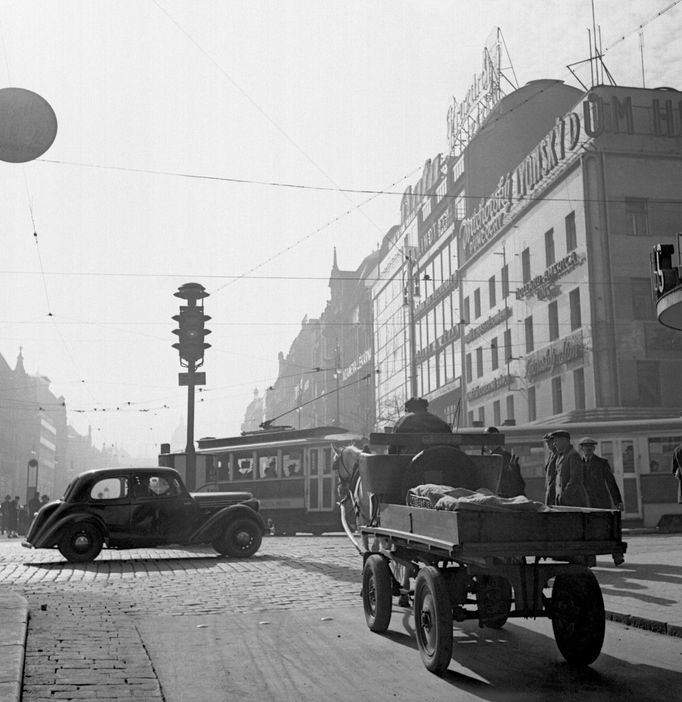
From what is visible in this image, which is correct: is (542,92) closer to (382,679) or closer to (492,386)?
(492,386)

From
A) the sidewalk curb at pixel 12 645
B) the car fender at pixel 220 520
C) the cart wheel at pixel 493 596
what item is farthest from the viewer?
the car fender at pixel 220 520

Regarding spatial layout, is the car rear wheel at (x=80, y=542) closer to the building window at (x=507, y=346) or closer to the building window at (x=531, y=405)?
the building window at (x=531, y=405)

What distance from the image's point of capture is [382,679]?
5.80 metres

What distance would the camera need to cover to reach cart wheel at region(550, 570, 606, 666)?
599cm

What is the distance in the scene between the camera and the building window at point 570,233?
1458 inches

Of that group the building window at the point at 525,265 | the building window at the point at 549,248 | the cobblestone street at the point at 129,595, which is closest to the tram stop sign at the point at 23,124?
the cobblestone street at the point at 129,595

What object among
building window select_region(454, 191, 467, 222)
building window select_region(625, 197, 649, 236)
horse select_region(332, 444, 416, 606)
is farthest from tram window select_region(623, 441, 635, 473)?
building window select_region(454, 191, 467, 222)

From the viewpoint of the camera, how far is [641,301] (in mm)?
34938

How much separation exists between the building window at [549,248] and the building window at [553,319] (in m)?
1.80

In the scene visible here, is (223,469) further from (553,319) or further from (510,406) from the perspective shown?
(510,406)

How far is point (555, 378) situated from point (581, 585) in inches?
1295

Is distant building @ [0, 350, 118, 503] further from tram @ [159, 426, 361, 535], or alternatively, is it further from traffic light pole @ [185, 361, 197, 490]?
traffic light pole @ [185, 361, 197, 490]

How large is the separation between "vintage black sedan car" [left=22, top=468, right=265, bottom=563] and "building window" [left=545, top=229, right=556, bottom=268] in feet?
85.1

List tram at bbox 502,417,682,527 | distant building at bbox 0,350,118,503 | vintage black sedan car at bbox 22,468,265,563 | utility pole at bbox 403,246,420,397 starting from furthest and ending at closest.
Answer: distant building at bbox 0,350,118,503 < utility pole at bbox 403,246,420,397 < tram at bbox 502,417,682,527 < vintage black sedan car at bbox 22,468,265,563
